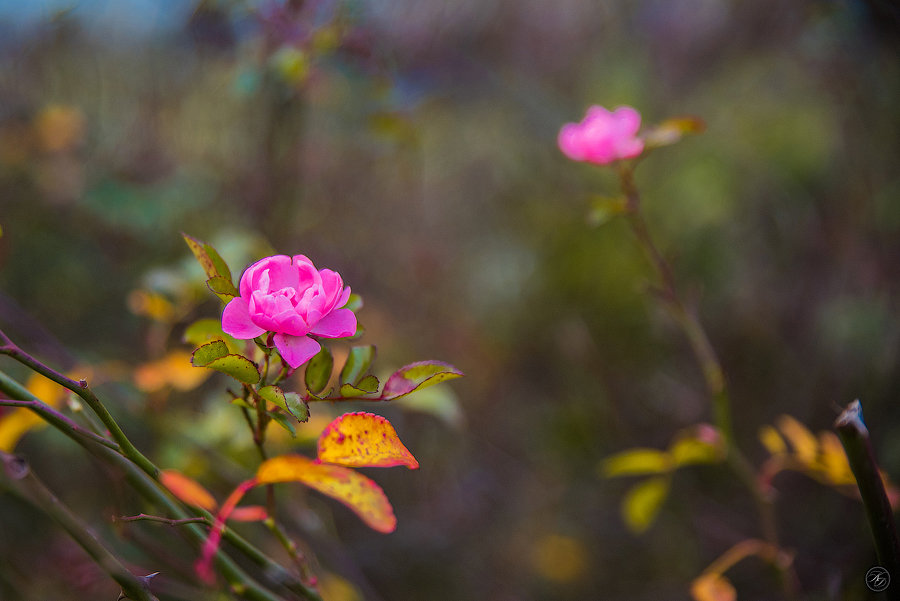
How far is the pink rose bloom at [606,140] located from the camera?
65 centimetres

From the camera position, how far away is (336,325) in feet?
1.25

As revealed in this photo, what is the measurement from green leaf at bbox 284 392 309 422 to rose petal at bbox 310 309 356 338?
0.04 meters

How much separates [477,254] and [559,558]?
0.89 metres

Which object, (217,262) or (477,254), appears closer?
(217,262)

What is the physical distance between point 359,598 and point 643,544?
0.77 meters

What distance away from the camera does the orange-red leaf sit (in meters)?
0.36

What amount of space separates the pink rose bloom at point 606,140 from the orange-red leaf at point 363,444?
406mm

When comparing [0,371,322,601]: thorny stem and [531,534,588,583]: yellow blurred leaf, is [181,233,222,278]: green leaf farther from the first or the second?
[531,534,588,583]: yellow blurred leaf

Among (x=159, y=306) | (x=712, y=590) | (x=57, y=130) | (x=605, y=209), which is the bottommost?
(x=712, y=590)

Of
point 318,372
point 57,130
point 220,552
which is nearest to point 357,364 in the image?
point 318,372

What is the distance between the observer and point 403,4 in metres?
1.63

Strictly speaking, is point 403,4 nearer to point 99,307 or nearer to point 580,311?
point 580,311

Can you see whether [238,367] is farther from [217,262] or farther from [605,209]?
[605,209]

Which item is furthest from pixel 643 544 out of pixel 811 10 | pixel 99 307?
pixel 99 307
